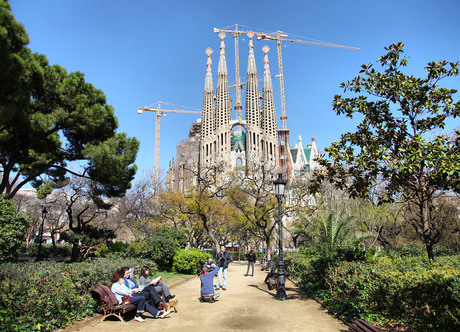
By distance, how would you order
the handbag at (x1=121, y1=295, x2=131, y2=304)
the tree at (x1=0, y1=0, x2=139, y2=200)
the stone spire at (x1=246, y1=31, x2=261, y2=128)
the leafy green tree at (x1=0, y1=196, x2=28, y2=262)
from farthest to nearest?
the stone spire at (x1=246, y1=31, x2=261, y2=128) → the tree at (x1=0, y1=0, x2=139, y2=200) → the leafy green tree at (x1=0, y1=196, x2=28, y2=262) → the handbag at (x1=121, y1=295, x2=131, y2=304)

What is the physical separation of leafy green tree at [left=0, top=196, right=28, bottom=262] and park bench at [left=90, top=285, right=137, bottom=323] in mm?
6160

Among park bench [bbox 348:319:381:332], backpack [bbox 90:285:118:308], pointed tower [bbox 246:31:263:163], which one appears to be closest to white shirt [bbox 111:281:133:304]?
backpack [bbox 90:285:118:308]

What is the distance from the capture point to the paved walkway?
6.17m

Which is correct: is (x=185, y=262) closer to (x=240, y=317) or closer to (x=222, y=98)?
(x=240, y=317)

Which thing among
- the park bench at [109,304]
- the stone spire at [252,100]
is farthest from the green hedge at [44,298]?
the stone spire at [252,100]

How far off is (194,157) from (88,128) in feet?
201

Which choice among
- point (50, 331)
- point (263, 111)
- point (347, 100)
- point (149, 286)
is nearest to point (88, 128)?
point (149, 286)

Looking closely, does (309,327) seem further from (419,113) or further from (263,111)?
(263,111)

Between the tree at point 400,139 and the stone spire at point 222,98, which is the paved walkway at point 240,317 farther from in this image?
the stone spire at point 222,98

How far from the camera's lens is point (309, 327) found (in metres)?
6.25

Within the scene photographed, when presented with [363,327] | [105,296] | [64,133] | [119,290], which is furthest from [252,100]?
[363,327]

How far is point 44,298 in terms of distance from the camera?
559 cm

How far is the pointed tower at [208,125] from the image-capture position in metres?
72.4

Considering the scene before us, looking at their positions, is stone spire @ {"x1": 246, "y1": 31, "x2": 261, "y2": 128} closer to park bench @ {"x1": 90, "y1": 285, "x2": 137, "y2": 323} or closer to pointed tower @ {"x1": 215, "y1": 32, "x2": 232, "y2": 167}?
pointed tower @ {"x1": 215, "y1": 32, "x2": 232, "y2": 167}
